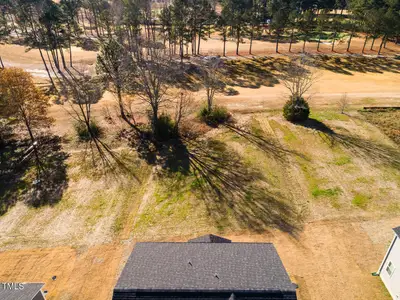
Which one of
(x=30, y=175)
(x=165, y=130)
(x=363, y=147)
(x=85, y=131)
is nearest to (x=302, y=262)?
(x=363, y=147)

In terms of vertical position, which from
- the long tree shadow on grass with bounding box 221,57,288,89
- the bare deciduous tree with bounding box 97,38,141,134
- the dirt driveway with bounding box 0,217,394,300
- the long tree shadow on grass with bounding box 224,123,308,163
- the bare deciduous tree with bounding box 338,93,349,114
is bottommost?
the dirt driveway with bounding box 0,217,394,300

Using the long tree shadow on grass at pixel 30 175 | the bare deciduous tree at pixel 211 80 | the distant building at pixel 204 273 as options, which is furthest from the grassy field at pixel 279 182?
the long tree shadow on grass at pixel 30 175

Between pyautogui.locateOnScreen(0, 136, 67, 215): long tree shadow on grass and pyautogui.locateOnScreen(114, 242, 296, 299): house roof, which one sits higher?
pyautogui.locateOnScreen(114, 242, 296, 299): house roof

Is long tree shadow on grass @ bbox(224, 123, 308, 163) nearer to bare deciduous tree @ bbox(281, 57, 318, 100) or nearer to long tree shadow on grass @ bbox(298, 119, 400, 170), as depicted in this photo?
long tree shadow on grass @ bbox(298, 119, 400, 170)

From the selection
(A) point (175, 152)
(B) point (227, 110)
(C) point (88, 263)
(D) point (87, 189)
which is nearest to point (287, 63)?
(B) point (227, 110)

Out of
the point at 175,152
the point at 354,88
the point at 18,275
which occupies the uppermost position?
the point at 354,88

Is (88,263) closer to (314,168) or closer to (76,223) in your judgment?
(76,223)

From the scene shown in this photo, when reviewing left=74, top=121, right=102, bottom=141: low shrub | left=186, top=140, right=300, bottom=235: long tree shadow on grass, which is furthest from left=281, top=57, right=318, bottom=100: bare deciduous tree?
left=74, top=121, right=102, bottom=141: low shrub
